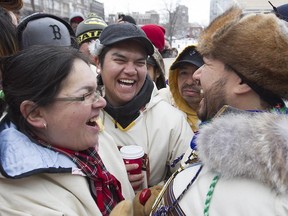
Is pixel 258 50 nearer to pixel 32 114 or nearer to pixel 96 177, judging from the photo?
pixel 96 177

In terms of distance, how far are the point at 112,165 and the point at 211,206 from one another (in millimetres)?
912

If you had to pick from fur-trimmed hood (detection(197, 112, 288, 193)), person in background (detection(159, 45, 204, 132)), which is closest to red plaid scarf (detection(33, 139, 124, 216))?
fur-trimmed hood (detection(197, 112, 288, 193))

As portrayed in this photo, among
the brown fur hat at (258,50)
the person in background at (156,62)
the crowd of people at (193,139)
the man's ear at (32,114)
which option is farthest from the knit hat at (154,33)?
the man's ear at (32,114)

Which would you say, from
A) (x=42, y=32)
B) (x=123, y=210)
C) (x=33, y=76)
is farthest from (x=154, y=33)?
(x=123, y=210)

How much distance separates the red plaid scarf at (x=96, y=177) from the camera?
159 cm

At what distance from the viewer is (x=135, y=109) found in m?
2.48

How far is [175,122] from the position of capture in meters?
2.51

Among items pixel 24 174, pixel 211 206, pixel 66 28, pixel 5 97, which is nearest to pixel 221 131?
pixel 211 206

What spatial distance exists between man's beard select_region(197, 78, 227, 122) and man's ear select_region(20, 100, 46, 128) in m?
0.88

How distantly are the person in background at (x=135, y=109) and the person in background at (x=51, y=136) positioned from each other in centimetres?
74

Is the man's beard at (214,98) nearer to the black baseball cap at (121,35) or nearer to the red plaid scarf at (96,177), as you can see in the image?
the red plaid scarf at (96,177)

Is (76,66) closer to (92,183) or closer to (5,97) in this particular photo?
(5,97)

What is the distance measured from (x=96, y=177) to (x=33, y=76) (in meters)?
0.61

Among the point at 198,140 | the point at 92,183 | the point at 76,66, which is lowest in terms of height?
the point at 92,183
